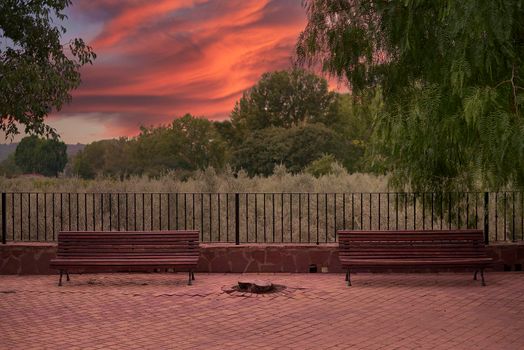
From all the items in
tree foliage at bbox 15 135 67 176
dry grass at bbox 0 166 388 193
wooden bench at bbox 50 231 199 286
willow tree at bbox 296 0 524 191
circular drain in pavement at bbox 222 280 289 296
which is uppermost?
tree foliage at bbox 15 135 67 176

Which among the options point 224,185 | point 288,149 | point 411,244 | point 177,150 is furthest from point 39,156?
point 411,244

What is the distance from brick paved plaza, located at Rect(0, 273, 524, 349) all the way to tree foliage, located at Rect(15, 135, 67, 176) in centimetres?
3851

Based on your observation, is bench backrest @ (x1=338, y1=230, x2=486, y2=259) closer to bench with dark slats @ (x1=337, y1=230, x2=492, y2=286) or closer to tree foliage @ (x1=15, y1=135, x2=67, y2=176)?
bench with dark slats @ (x1=337, y1=230, x2=492, y2=286)

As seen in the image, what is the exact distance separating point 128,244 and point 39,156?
40336 mm

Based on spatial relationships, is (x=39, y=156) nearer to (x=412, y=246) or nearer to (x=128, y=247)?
(x=128, y=247)

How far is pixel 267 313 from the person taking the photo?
26.8 feet

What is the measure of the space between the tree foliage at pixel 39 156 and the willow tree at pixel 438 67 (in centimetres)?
4167

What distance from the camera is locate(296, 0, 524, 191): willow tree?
5.10 meters

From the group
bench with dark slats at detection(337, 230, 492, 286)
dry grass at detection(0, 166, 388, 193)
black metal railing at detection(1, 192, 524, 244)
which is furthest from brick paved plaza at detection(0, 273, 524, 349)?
dry grass at detection(0, 166, 388, 193)

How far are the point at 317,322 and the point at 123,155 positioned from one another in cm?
5533

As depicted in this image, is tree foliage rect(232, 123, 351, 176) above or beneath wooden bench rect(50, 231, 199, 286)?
above

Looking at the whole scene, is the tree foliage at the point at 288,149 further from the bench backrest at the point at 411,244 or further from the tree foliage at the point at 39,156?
the bench backrest at the point at 411,244

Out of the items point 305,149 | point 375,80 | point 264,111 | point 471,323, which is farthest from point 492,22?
point 264,111

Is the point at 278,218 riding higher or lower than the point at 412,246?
higher
